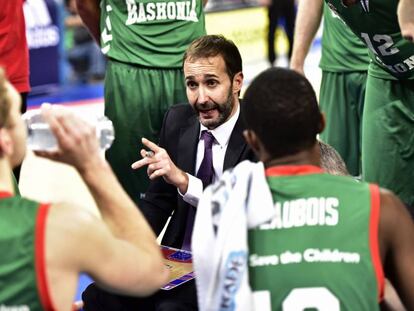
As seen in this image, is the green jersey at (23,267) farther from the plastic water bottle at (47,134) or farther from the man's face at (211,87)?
the man's face at (211,87)

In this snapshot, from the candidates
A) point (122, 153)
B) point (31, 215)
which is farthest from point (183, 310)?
point (122, 153)

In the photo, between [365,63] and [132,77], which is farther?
[365,63]

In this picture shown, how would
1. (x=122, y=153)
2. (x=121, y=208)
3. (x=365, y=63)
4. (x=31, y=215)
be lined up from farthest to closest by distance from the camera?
(x=365, y=63) < (x=122, y=153) < (x=121, y=208) < (x=31, y=215)

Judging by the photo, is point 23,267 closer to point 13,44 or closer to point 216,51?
point 216,51

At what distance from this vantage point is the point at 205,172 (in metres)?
4.09

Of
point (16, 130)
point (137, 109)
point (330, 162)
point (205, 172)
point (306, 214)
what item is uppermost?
point (16, 130)

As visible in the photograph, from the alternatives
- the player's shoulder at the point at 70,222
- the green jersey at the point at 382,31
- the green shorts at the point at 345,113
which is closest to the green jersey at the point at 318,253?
the player's shoulder at the point at 70,222

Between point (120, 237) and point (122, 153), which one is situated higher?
point (120, 237)

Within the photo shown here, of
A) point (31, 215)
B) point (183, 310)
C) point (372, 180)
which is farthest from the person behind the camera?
point (372, 180)

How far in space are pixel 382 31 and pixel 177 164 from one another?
101 cm

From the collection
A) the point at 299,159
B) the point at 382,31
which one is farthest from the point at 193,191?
the point at 299,159

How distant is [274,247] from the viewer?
262 centimetres

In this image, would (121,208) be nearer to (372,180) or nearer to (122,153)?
(372,180)

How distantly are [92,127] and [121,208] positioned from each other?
0.23 m
